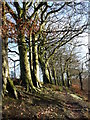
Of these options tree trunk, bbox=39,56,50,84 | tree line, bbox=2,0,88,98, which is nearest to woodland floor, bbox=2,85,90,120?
tree line, bbox=2,0,88,98

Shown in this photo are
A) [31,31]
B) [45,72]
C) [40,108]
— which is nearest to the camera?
[40,108]

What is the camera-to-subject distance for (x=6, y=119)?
5.94 metres

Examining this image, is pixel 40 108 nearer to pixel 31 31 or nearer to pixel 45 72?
pixel 31 31

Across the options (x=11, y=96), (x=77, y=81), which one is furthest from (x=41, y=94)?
(x=77, y=81)

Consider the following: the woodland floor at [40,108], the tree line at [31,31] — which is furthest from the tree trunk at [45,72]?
the woodland floor at [40,108]

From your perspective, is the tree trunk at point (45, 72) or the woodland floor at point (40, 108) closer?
the woodland floor at point (40, 108)

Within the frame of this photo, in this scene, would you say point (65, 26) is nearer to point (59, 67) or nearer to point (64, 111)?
point (64, 111)

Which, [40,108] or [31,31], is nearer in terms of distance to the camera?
[40,108]

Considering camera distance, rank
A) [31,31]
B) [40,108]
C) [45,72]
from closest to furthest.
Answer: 1. [40,108]
2. [31,31]
3. [45,72]

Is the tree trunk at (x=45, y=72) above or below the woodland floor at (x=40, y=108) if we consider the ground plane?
above

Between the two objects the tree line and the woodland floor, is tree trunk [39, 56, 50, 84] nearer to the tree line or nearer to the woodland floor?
the tree line

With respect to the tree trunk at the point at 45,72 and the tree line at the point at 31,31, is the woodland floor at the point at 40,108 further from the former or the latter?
the tree trunk at the point at 45,72

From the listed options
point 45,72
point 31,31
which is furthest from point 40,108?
point 45,72

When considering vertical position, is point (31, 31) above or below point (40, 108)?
above
